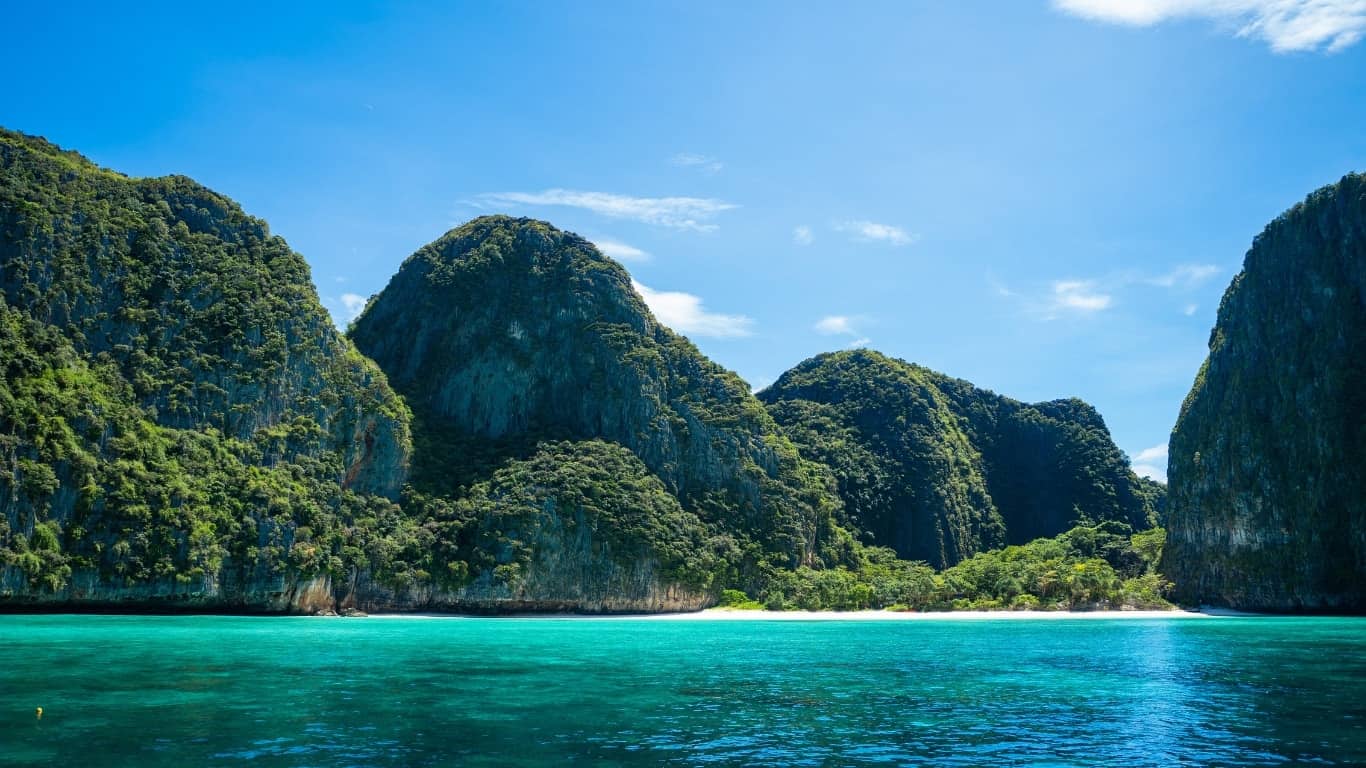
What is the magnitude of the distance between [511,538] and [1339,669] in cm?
6907

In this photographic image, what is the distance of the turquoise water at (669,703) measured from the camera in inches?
666

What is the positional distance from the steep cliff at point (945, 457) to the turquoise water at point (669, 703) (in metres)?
109

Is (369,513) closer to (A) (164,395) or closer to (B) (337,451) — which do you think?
(B) (337,451)

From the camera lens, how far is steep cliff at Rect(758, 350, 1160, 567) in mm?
153250

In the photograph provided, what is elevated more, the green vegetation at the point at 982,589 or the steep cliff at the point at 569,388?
the steep cliff at the point at 569,388

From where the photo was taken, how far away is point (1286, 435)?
9031 centimetres

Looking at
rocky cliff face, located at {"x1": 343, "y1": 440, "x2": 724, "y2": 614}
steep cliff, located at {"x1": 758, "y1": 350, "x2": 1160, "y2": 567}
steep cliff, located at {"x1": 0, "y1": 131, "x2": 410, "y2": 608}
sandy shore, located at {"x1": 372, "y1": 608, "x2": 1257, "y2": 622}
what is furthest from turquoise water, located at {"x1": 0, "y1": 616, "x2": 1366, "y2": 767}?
steep cliff, located at {"x1": 758, "y1": 350, "x2": 1160, "y2": 567}

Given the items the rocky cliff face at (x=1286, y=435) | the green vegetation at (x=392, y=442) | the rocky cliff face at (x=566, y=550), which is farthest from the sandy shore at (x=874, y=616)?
the rocky cliff face at (x=1286, y=435)

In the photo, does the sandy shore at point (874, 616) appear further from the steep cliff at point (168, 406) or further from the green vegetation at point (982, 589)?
the steep cliff at point (168, 406)

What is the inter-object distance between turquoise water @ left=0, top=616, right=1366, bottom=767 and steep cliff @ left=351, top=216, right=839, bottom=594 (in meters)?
60.4

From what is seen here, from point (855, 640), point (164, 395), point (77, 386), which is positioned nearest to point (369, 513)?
point (164, 395)

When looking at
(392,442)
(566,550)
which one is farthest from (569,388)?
(566,550)

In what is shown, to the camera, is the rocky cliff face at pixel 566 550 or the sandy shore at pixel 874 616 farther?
the rocky cliff face at pixel 566 550

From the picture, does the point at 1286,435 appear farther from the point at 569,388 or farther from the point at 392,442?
the point at 392,442
